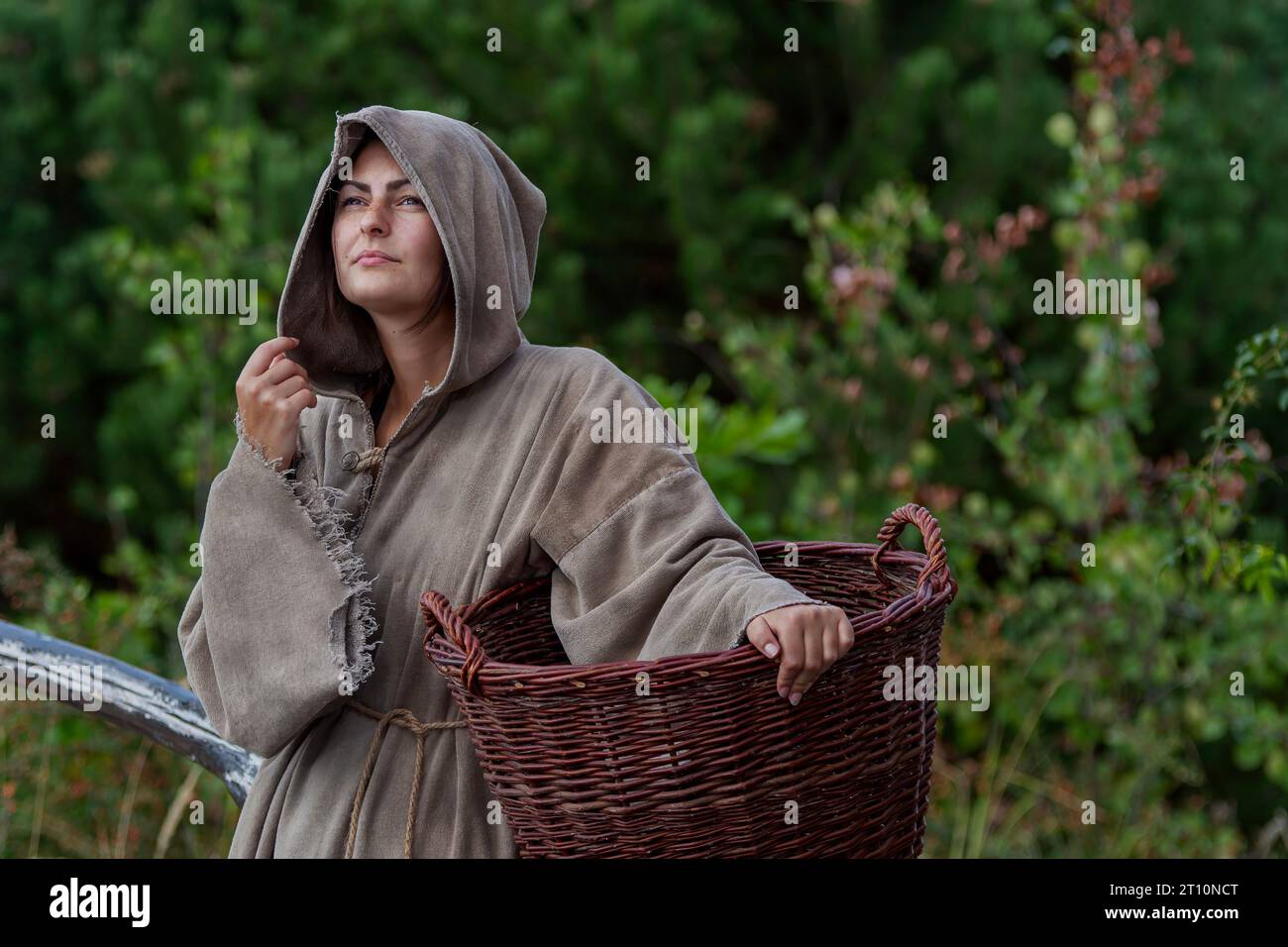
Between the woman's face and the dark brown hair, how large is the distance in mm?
22

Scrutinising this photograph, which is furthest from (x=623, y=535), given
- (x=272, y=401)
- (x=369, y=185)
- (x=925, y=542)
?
(x=369, y=185)

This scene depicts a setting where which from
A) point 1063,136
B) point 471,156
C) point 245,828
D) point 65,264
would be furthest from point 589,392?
point 65,264

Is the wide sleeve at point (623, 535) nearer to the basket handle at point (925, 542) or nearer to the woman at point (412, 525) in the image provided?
the woman at point (412, 525)

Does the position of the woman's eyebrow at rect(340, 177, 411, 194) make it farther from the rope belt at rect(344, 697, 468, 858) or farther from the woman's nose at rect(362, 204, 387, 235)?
the rope belt at rect(344, 697, 468, 858)

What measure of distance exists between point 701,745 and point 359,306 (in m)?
0.95

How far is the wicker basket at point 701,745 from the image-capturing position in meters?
1.61

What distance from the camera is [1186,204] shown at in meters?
5.27

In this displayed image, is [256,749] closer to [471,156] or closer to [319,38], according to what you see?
[471,156]

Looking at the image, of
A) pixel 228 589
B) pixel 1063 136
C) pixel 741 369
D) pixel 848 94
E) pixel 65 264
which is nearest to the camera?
pixel 228 589

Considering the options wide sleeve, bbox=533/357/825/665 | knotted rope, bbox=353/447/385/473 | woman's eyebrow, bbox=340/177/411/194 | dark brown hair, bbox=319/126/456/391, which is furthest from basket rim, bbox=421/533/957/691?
woman's eyebrow, bbox=340/177/411/194

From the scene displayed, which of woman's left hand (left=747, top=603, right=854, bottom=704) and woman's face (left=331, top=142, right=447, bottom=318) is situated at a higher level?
woman's face (left=331, top=142, right=447, bottom=318)

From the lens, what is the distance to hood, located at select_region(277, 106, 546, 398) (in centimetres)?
200

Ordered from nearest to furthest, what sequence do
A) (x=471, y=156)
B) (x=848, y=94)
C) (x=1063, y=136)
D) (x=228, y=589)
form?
(x=228, y=589) < (x=471, y=156) < (x=1063, y=136) < (x=848, y=94)

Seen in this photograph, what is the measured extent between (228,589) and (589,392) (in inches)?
21.3
